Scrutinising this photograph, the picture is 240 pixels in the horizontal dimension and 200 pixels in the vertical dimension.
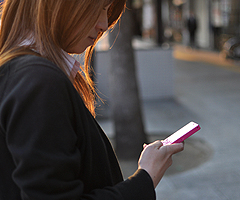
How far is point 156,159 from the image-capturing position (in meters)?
1.07

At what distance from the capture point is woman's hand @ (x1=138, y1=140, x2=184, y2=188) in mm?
1051

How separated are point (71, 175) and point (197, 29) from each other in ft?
69.3

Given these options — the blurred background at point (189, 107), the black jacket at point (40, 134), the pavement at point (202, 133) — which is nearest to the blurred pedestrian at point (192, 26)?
the blurred background at point (189, 107)

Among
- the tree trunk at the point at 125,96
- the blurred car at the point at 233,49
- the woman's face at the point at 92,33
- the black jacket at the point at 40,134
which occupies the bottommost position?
the blurred car at the point at 233,49

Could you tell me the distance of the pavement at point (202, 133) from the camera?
149 inches

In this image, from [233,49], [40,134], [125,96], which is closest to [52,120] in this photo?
[40,134]

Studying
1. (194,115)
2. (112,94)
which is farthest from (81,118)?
(194,115)

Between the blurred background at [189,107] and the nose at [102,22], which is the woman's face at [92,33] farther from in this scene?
the blurred background at [189,107]

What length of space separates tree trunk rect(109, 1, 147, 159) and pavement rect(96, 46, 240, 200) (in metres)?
0.27

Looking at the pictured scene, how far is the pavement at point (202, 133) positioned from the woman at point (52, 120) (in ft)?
9.04

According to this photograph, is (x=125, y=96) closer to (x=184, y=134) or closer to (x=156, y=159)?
(x=184, y=134)

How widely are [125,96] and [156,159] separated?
3576 millimetres

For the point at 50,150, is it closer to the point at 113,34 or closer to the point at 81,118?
the point at 81,118

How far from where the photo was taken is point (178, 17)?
28.3m
